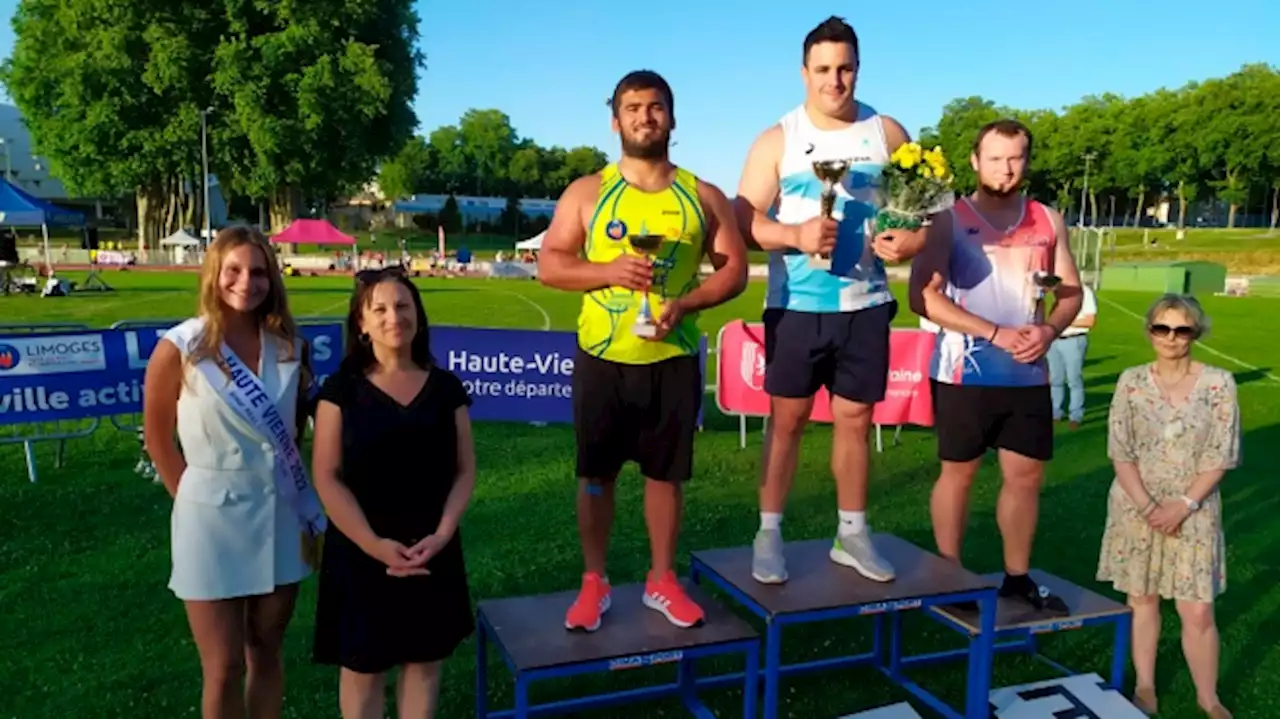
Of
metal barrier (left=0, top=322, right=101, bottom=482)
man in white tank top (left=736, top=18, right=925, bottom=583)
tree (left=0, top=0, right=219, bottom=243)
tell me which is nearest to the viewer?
man in white tank top (left=736, top=18, right=925, bottom=583)

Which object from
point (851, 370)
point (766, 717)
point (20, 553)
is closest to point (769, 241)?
point (851, 370)

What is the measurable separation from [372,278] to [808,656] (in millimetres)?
3269

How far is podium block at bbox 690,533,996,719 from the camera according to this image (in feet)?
12.8

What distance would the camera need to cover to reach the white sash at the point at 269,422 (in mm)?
3135

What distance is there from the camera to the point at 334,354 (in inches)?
352

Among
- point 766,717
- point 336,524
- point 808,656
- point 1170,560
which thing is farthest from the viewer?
point 808,656

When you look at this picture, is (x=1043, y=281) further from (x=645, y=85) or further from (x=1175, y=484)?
(x=645, y=85)

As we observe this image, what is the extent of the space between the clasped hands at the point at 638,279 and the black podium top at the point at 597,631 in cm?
122

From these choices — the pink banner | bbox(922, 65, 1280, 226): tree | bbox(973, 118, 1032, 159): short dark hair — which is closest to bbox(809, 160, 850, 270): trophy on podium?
bbox(973, 118, 1032, 159): short dark hair

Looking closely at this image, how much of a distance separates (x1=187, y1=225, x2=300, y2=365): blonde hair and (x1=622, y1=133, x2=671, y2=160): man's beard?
4.55ft

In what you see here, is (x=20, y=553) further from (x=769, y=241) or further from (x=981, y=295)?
(x=981, y=295)

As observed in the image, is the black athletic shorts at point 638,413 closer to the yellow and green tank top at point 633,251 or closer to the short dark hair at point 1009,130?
the yellow and green tank top at point 633,251

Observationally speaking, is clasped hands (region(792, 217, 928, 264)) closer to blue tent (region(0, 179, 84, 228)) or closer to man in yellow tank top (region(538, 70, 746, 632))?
man in yellow tank top (region(538, 70, 746, 632))

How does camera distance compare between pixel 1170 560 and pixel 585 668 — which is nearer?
pixel 585 668
